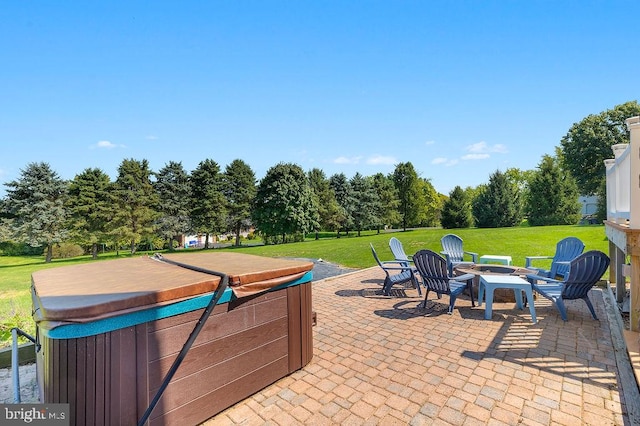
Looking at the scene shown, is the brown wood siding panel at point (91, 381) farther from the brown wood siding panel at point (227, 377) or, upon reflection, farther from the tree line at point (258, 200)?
the tree line at point (258, 200)

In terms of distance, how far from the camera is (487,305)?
468 centimetres

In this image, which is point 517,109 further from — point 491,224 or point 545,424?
point 491,224

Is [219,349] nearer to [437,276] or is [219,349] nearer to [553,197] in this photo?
[437,276]

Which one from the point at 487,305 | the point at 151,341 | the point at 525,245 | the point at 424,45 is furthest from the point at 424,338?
the point at 525,245

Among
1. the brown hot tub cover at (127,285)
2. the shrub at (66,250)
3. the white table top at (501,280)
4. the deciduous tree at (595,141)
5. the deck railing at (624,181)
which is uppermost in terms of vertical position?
the deciduous tree at (595,141)

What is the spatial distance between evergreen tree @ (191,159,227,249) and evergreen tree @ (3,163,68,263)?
10528mm

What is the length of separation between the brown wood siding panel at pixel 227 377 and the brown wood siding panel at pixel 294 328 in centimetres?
10

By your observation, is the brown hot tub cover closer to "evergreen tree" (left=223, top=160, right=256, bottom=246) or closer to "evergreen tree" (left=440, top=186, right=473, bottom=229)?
"evergreen tree" (left=223, top=160, right=256, bottom=246)

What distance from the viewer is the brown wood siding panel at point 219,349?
2.05 m

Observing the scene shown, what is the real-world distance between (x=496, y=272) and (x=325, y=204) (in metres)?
28.3

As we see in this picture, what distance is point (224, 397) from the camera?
8.06 ft

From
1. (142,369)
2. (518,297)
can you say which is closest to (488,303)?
(518,297)

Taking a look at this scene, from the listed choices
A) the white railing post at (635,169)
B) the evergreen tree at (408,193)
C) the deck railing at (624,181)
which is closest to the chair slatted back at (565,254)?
the deck railing at (624,181)

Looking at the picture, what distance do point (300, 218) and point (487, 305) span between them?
76.6 ft
